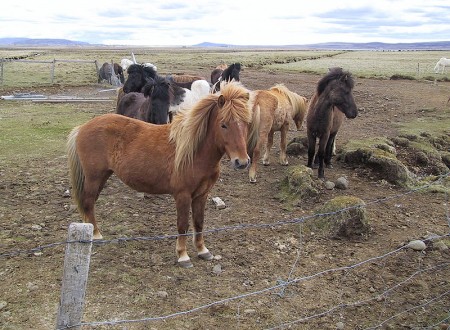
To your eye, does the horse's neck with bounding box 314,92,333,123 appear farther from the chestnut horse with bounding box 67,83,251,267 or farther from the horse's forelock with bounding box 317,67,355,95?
the chestnut horse with bounding box 67,83,251,267

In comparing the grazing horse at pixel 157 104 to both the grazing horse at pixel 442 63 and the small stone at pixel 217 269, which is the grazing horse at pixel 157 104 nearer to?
the small stone at pixel 217 269

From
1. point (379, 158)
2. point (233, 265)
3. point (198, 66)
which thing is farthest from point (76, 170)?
point (198, 66)

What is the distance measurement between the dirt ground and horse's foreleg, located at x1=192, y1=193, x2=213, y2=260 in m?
0.11

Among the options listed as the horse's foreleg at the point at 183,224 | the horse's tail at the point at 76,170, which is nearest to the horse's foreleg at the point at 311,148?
the horse's foreleg at the point at 183,224

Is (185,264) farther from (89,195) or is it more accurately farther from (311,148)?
(311,148)

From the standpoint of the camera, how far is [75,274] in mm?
2404

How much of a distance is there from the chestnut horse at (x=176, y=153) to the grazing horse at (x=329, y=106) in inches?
147

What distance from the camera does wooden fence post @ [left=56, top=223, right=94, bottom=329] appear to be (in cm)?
236

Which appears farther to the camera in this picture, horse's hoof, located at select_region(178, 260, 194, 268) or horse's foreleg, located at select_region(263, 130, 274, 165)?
horse's foreleg, located at select_region(263, 130, 274, 165)

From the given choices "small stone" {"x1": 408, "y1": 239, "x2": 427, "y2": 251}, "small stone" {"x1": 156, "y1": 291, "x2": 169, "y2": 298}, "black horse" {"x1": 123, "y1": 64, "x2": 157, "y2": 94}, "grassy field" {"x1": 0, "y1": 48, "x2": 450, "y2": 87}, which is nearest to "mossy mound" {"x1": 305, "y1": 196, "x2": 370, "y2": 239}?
"small stone" {"x1": 408, "y1": 239, "x2": 427, "y2": 251}

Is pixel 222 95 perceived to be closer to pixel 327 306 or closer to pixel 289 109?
pixel 327 306

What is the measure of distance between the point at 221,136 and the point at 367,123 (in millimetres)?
9792

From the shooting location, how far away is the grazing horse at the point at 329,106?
25.4ft

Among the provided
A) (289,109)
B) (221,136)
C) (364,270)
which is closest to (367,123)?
(289,109)
